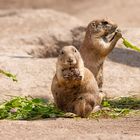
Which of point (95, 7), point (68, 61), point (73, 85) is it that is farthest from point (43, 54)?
point (95, 7)

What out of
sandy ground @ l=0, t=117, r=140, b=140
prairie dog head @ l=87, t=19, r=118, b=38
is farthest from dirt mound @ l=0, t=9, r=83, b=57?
sandy ground @ l=0, t=117, r=140, b=140

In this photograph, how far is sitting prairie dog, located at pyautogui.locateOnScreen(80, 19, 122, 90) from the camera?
964 cm

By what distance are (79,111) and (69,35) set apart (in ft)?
18.5

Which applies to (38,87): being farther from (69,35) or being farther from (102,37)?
(69,35)

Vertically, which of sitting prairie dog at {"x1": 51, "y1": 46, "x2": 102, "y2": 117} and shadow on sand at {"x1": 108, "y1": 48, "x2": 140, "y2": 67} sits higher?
shadow on sand at {"x1": 108, "y1": 48, "x2": 140, "y2": 67}

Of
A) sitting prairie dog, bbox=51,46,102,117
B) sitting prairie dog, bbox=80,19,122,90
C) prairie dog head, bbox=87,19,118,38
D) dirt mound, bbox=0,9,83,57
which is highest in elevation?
dirt mound, bbox=0,9,83,57

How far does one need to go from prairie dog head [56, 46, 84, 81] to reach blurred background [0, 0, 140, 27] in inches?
335

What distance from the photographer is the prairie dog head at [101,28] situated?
982cm

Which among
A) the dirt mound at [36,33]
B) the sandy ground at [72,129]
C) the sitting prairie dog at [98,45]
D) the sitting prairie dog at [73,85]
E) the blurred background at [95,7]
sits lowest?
the sandy ground at [72,129]

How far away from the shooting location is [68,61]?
780 cm

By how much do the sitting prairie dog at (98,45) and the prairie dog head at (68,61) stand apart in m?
1.70

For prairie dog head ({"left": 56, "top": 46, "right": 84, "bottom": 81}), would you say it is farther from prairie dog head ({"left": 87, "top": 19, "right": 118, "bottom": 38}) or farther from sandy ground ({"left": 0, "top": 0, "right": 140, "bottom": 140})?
prairie dog head ({"left": 87, "top": 19, "right": 118, "bottom": 38})

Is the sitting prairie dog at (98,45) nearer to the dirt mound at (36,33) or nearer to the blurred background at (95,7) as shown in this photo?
the dirt mound at (36,33)

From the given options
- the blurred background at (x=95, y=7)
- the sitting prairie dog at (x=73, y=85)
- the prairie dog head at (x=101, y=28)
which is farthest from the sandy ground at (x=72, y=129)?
the blurred background at (x=95, y=7)
